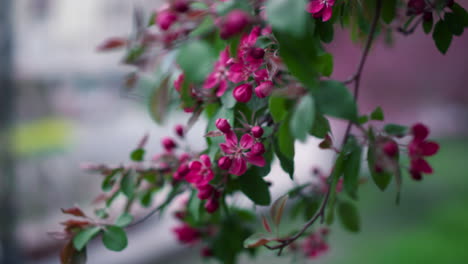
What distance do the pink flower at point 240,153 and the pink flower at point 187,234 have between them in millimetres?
389

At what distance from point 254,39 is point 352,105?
7.4 inches

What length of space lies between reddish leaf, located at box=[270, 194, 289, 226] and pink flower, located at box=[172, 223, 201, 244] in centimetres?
32

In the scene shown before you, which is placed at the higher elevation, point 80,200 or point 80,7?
point 80,7

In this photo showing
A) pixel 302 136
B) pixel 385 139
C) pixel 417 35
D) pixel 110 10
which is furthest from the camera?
pixel 110 10

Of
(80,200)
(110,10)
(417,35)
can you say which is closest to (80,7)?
(110,10)

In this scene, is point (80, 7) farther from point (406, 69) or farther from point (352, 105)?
point (352, 105)

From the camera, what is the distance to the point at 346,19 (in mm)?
667

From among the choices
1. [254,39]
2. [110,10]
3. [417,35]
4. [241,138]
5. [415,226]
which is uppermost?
[254,39]

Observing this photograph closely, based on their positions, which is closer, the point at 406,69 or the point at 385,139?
the point at 385,139

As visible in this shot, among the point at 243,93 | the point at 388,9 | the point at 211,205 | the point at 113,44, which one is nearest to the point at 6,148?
the point at 113,44

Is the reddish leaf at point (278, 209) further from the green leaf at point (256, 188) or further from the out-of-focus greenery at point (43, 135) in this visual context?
the out-of-focus greenery at point (43, 135)

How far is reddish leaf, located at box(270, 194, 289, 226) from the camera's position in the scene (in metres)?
0.57

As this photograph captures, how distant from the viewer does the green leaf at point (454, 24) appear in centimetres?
54

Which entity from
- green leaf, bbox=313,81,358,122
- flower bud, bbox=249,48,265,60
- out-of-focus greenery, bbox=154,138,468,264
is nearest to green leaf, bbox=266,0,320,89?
green leaf, bbox=313,81,358,122
